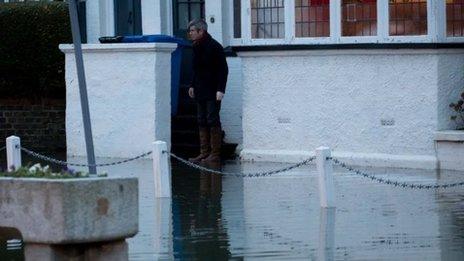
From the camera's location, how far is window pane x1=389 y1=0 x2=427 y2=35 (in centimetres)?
1958

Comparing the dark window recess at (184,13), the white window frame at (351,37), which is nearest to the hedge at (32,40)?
the dark window recess at (184,13)

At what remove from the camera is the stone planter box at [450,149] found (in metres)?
19.0

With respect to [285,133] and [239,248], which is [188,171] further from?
[239,248]

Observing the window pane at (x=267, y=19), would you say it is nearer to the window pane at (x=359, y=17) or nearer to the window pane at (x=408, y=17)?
the window pane at (x=359, y=17)

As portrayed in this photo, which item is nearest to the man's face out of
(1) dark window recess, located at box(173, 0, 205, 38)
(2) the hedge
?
(1) dark window recess, located at box(173, 0, 205, 38)

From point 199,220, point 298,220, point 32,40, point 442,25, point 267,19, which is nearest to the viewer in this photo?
point 298,220

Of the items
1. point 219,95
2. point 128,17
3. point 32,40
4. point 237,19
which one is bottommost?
point 219,95

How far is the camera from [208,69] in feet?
68.8

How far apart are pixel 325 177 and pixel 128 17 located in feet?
37.0

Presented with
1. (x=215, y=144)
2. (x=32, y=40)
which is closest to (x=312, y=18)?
(x=215, y=144)

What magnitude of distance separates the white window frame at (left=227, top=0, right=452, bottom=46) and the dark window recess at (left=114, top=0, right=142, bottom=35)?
3.89m

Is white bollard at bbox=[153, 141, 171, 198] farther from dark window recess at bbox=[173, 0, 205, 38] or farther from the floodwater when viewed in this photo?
dark window recess at bbox=[173, 0, 205, 38]

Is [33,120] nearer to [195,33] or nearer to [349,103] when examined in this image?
[195,33]

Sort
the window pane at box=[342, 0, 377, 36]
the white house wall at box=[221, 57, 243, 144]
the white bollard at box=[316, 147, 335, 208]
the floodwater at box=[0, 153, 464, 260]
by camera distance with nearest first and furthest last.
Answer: the floodwater at box=[0, 153, 464, 260] < the white bollard at box=[316, 147, 335, 208] < the window pane at box=[342, 0, 377, 36] < the white house wall at box=[221, 57, 243, 144]
